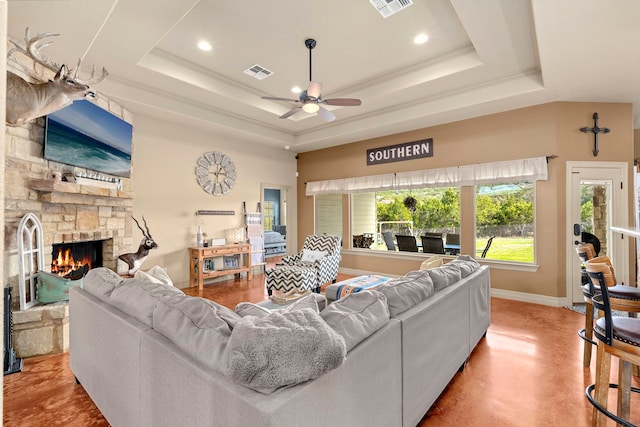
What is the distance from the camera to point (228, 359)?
1012mm

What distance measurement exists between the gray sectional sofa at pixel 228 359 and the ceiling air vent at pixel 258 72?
3.19 metres

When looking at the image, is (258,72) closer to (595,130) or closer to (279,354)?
(279,354)

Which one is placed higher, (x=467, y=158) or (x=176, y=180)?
(x=467, y=158)

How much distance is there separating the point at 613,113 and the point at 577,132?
1.66 feet

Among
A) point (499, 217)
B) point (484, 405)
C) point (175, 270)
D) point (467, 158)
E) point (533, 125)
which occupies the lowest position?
point (484, 405)

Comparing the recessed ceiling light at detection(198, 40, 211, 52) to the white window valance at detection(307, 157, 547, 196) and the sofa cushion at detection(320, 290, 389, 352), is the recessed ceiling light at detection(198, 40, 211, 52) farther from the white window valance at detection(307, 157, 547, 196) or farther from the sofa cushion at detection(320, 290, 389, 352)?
Result: the white window valance at detection(307, 157, 547, 196)

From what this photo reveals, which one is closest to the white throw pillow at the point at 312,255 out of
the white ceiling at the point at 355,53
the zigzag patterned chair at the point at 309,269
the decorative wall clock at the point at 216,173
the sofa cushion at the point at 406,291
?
the zigzag patterned chair at the point at 309,269

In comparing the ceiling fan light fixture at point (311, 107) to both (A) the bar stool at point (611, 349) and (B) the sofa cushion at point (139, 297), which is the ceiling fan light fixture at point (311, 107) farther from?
(A) the bar stool at point (611, 349)

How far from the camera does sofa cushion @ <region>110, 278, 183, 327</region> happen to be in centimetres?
155

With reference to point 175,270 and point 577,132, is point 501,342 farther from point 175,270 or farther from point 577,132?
point 175,270

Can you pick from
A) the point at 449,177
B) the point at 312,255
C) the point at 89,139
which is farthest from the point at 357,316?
the point at 449,177

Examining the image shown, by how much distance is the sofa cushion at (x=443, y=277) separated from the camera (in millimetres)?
2179

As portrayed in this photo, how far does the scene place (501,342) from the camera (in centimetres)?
304

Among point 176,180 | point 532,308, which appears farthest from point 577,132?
point 176,180
